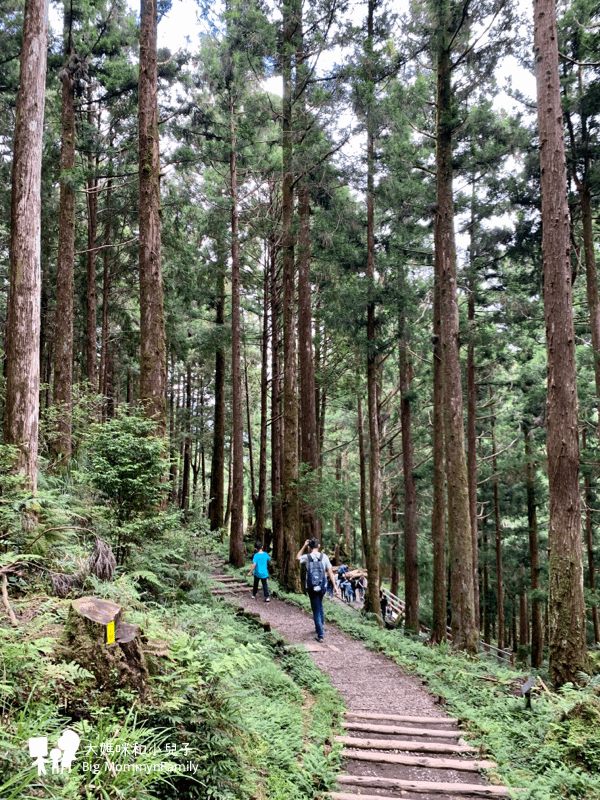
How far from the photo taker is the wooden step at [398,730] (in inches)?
219

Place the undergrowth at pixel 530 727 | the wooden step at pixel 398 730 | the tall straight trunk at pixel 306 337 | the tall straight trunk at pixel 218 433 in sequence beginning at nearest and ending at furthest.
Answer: the undergrowth at pixel 530 727 < the wooden step at pixel 398 730 < the tall straight trunk at pixel 306 337 < the tall straight trunk at pixel 218 433

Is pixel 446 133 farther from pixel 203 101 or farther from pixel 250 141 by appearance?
pixel 203 101

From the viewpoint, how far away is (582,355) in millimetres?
18953

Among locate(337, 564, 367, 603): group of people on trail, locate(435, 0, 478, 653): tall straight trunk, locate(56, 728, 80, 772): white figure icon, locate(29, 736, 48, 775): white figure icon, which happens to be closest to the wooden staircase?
locate(56, 728, 80, 772): white figure icon

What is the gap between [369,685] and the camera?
7.63 metres

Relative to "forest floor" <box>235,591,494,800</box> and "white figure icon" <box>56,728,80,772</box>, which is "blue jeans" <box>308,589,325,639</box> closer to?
"forest floor" <box>235,591,494,800</box>

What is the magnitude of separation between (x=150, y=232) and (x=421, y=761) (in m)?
9.18

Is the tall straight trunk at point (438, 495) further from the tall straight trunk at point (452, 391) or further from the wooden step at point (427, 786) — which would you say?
the wooden step at point (427, 786)

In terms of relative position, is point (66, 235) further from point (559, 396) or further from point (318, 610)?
point (559, 396)

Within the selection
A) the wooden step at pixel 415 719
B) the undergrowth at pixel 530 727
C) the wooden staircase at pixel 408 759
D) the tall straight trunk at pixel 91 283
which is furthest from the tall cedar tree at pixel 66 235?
the undergrowth at pixel 530 727

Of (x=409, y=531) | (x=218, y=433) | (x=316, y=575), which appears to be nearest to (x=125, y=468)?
(x=316, y=575)

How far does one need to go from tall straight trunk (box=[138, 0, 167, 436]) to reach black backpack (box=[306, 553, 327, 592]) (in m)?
3.81

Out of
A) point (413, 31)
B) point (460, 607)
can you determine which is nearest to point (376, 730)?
point (460, 607)

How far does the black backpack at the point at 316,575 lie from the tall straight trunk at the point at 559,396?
3935mm
